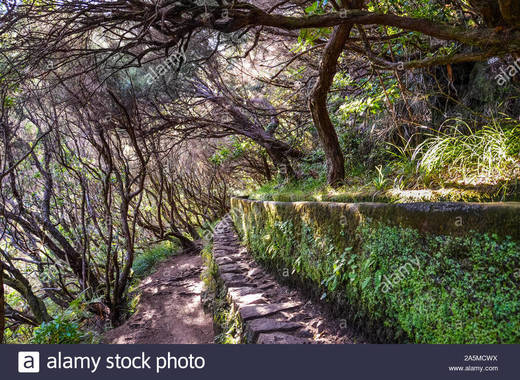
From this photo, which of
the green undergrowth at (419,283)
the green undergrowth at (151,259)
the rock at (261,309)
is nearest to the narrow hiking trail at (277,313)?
the rock at (261,309)

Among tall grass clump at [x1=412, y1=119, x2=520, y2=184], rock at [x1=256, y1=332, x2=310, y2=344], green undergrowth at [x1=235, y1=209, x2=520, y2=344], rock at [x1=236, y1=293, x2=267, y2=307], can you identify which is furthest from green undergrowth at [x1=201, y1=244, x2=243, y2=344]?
tall grass clump at [x1=412, y1=119, x2=520, y2=184]

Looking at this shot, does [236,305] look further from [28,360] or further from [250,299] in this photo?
[28,360]

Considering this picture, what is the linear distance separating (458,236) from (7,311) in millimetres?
7638

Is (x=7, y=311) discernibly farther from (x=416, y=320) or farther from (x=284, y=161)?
(x=416, y=320)

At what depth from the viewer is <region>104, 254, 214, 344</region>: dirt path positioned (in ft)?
17.5

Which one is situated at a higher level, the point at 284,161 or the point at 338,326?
the point at 284,161

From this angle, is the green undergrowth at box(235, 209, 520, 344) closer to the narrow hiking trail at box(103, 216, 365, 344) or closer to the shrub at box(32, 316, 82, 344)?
the narrow hiking trail at box(103, 216, 365, 344)

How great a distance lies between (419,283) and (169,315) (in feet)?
17.1

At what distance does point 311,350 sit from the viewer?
97.2 inches

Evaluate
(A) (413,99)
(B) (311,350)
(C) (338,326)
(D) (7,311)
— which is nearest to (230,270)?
(C) (338,326)

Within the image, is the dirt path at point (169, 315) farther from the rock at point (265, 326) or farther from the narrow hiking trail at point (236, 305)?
the rock at point (265, 326)

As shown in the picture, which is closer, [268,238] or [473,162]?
[473,162]

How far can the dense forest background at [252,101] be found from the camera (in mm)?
3121

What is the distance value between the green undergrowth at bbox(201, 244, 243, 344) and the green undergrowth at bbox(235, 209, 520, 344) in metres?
1.04
